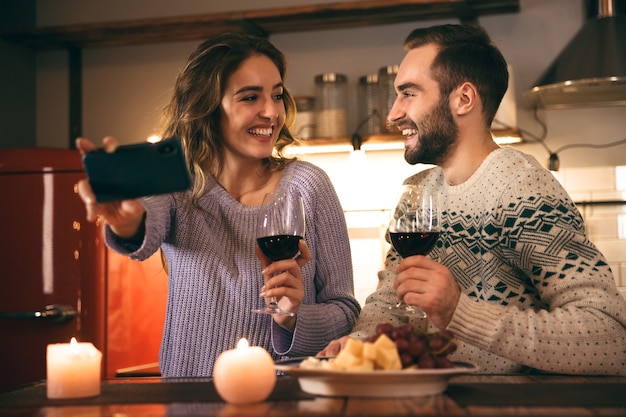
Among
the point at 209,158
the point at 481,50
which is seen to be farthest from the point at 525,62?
the point at 209,158

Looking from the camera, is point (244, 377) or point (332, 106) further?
point (332, 106)

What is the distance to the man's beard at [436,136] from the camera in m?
2.08

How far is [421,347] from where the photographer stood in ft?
4.22

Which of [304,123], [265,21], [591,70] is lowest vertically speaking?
[304,123]

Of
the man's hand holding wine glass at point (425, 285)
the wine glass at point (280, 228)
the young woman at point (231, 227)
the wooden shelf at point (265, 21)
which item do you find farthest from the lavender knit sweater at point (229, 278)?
the wooden shelf at point (265, 21)

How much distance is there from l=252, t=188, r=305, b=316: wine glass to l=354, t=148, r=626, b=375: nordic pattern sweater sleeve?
330mm

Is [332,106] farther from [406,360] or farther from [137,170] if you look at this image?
[406,360]

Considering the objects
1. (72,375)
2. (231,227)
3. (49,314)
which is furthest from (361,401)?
(49,314)

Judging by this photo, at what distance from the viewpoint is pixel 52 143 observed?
14.5ft

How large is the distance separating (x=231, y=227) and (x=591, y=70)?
1.90m

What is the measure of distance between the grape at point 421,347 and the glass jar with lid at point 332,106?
2502 millimetres

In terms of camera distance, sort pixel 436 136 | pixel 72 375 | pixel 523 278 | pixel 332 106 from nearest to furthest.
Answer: pixel 72 375, pixel 523 278, pixel 436 136, pixel 332 106

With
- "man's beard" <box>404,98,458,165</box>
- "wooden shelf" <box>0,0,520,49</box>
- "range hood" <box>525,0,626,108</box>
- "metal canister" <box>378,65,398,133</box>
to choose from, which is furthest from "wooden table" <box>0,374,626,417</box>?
"wooden shelf" <box>0,0,520,49</box>

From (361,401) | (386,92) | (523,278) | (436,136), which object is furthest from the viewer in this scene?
(386,92)
